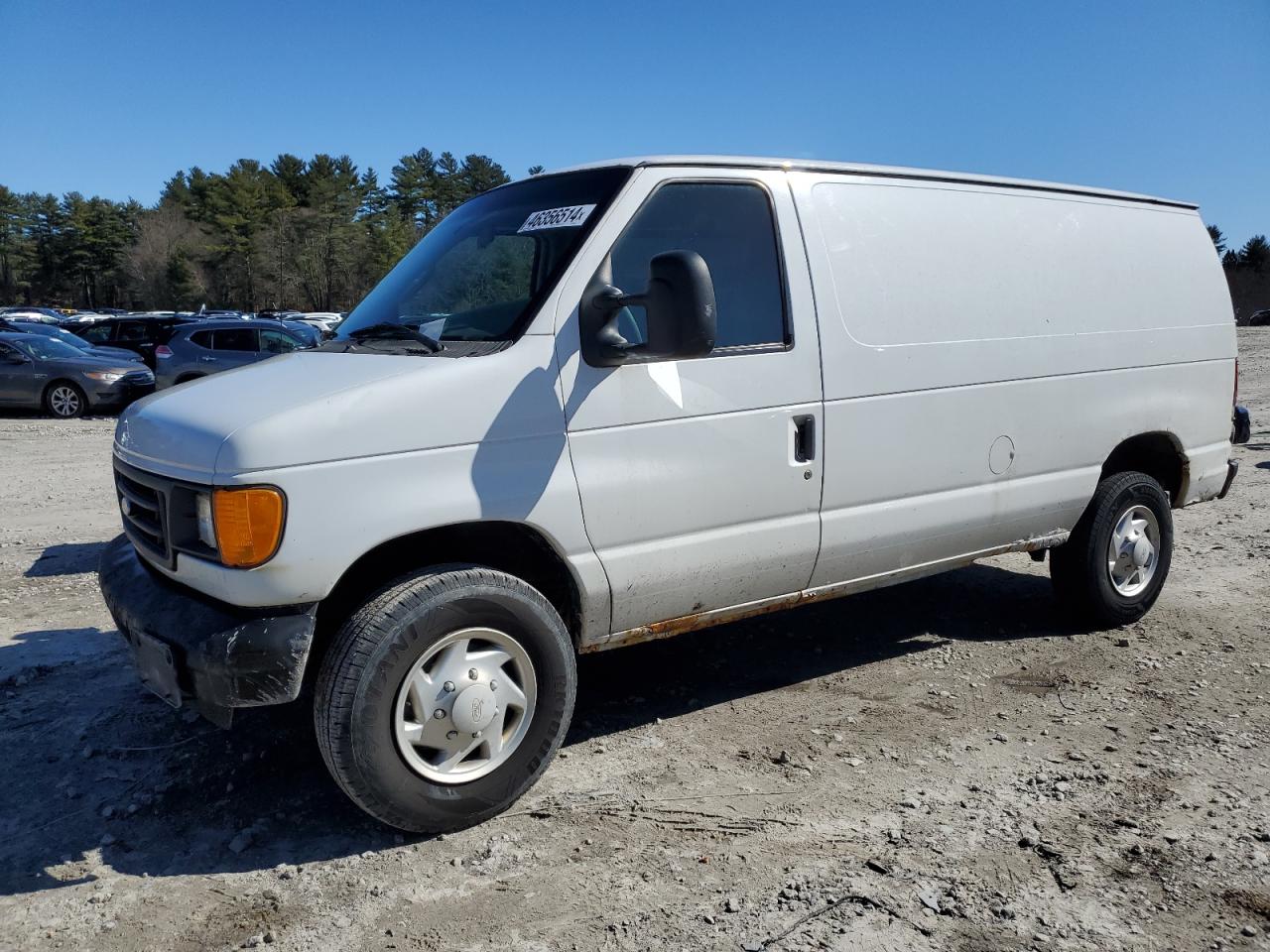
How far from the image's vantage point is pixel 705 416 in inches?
148

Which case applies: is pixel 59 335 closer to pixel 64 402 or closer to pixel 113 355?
pixel 113 355

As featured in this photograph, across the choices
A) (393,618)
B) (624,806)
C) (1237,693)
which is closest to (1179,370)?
(1237,693)

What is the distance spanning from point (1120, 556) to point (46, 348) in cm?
1774

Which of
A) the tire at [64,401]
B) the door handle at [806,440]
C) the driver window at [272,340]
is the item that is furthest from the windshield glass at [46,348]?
the door handle at [806,440]

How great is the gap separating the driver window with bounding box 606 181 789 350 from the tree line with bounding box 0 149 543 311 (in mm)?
68489

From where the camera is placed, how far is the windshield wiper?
3.60m

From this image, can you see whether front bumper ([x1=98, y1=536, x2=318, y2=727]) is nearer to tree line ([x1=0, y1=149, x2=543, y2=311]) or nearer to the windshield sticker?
the windshield sticker

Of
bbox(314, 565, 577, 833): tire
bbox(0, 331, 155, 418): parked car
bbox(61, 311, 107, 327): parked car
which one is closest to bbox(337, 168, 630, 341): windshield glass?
bbox(314, 565, 577, 833): tire

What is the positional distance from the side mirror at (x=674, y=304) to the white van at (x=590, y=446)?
0.01m

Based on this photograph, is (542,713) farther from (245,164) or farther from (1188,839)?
(245,164)

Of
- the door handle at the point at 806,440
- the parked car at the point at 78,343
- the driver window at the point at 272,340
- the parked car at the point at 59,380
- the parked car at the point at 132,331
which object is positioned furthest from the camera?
the parked car at the point at 132,331

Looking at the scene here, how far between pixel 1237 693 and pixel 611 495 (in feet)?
10.5

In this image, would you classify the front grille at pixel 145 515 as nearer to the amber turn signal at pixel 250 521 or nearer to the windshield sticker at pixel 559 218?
the amber turn signal at pixel 250 521

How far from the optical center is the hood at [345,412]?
305 cm
